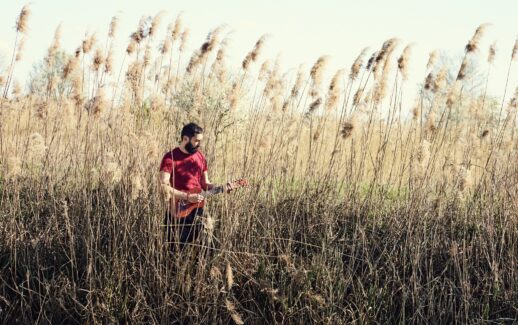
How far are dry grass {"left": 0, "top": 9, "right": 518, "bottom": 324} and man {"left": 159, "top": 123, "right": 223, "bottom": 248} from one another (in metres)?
0.11

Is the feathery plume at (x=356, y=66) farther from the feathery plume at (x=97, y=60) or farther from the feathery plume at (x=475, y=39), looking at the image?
the feathery plume at (x=97, y=60)

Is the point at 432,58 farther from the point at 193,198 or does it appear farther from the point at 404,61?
the point at 193,198

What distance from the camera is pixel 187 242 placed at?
14.3ft

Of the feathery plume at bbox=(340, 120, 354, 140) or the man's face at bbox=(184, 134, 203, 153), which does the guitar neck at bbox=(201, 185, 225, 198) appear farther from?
the feathery plume at bbox=(340, 120, 354, 140)

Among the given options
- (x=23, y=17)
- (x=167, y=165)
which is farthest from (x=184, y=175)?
(x=23, y=17)

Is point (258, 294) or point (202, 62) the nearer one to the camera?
point (258, 294)

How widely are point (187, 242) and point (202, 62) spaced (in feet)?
5.37

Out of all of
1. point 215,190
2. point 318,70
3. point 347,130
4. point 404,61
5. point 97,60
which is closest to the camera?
point 215,190

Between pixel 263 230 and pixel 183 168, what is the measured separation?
73 centimetres

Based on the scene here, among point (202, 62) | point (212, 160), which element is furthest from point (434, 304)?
point (202, 62)

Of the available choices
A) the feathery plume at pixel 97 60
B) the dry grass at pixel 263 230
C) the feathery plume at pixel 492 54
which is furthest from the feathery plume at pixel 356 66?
the feathery plume at pixel 97 60

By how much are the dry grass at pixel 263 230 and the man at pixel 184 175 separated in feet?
0.37

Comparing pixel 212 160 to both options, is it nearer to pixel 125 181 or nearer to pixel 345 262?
pixel 125 181

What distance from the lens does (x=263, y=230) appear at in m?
4.75
